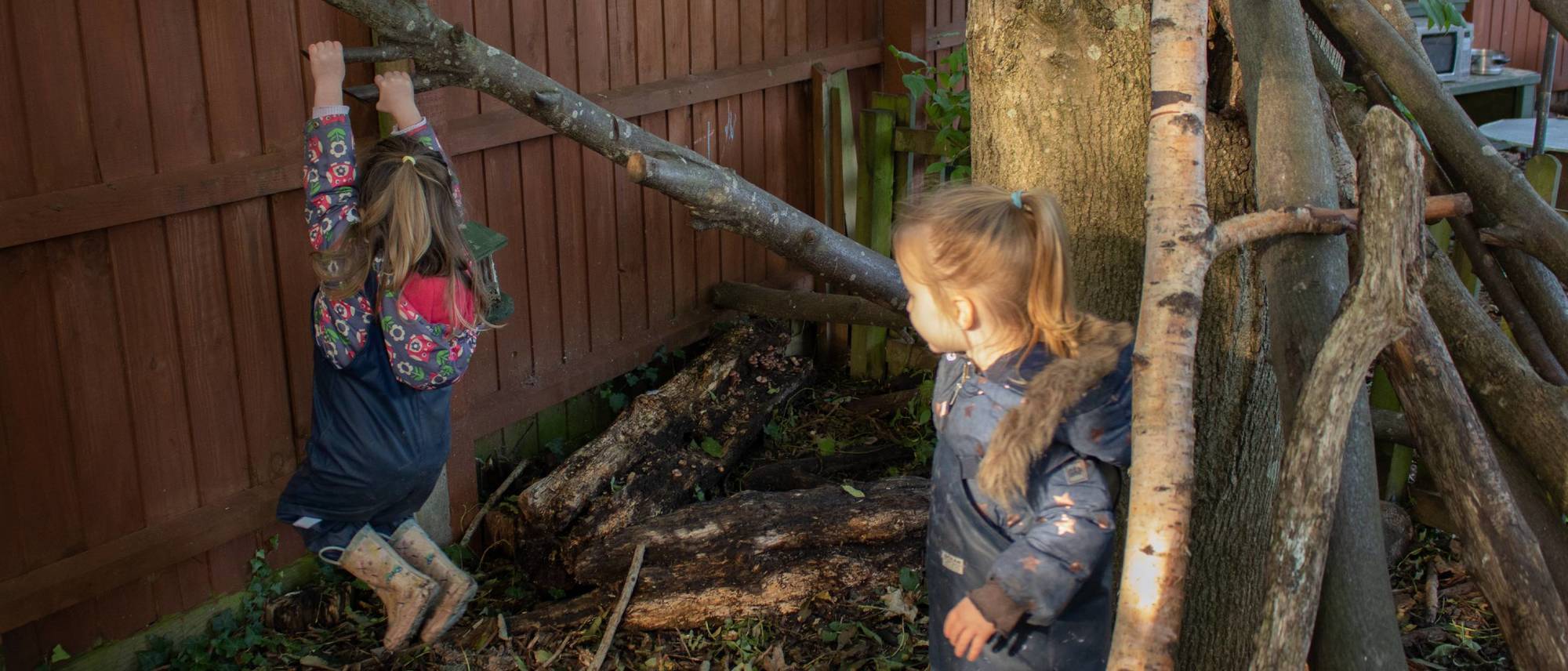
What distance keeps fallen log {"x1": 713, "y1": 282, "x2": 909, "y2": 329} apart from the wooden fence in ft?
3.58

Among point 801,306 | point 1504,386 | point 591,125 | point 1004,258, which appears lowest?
point 801,306

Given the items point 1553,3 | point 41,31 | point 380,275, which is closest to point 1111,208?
point 1553,3

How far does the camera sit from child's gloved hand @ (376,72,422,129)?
327 centimetres

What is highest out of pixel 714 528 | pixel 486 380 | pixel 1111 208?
pixel 1111 208

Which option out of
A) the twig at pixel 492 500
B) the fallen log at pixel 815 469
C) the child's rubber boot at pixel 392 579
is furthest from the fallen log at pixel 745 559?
the fallen log at pixel 815 469

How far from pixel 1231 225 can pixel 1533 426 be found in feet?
2.72

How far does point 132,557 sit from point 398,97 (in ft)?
4.76

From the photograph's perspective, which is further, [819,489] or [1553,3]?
[819,489]

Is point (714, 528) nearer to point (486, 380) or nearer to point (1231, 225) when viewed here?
point (486, 380)

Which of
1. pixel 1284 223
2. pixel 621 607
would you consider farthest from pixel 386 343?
pixel 1284 223

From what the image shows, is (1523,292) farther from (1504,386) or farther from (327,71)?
(327,71)

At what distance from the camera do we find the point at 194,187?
3.53 m

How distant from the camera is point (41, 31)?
3.19 meters

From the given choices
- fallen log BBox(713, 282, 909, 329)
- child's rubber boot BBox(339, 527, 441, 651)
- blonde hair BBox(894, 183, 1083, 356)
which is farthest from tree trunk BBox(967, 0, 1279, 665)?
fallen log BBox(713, 282, 909, 329)
